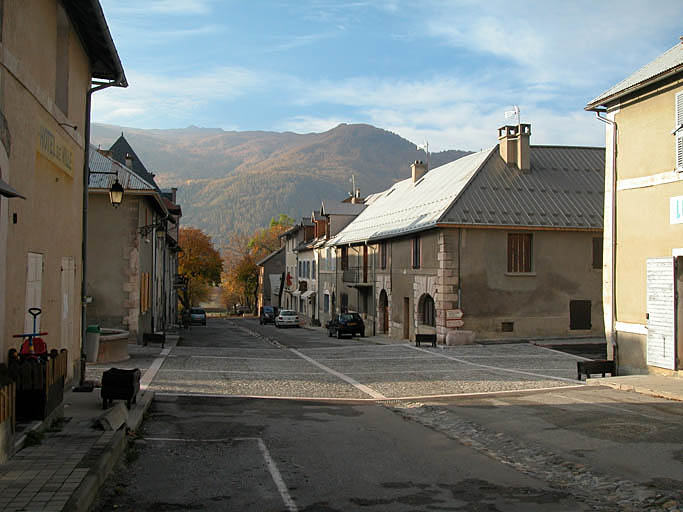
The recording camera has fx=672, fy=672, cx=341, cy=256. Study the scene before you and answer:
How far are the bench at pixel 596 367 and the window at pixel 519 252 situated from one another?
1178 centimetres

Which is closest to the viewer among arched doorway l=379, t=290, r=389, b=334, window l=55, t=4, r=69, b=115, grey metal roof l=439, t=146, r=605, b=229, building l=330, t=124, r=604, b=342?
window l=55, t=4, r=69, b=115

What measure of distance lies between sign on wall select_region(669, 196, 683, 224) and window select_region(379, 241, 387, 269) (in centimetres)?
2074

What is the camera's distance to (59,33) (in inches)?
432

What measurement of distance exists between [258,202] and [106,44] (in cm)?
18066

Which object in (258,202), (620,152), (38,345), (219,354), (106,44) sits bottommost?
(219,354)

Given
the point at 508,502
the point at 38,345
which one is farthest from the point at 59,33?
the point at 508,502

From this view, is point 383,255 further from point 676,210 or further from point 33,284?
point 33,284

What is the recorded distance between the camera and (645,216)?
15734 mm

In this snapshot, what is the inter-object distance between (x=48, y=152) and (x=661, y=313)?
13.0 metres

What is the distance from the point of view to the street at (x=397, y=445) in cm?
679

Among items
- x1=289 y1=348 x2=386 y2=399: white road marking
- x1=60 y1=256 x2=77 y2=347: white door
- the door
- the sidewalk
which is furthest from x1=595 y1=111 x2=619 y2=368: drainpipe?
the door

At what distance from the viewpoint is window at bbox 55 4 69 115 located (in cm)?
1094

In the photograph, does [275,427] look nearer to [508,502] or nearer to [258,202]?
[508,502]

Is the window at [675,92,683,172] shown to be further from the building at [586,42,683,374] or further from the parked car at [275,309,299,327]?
the parked car at [275,309,299,327]
